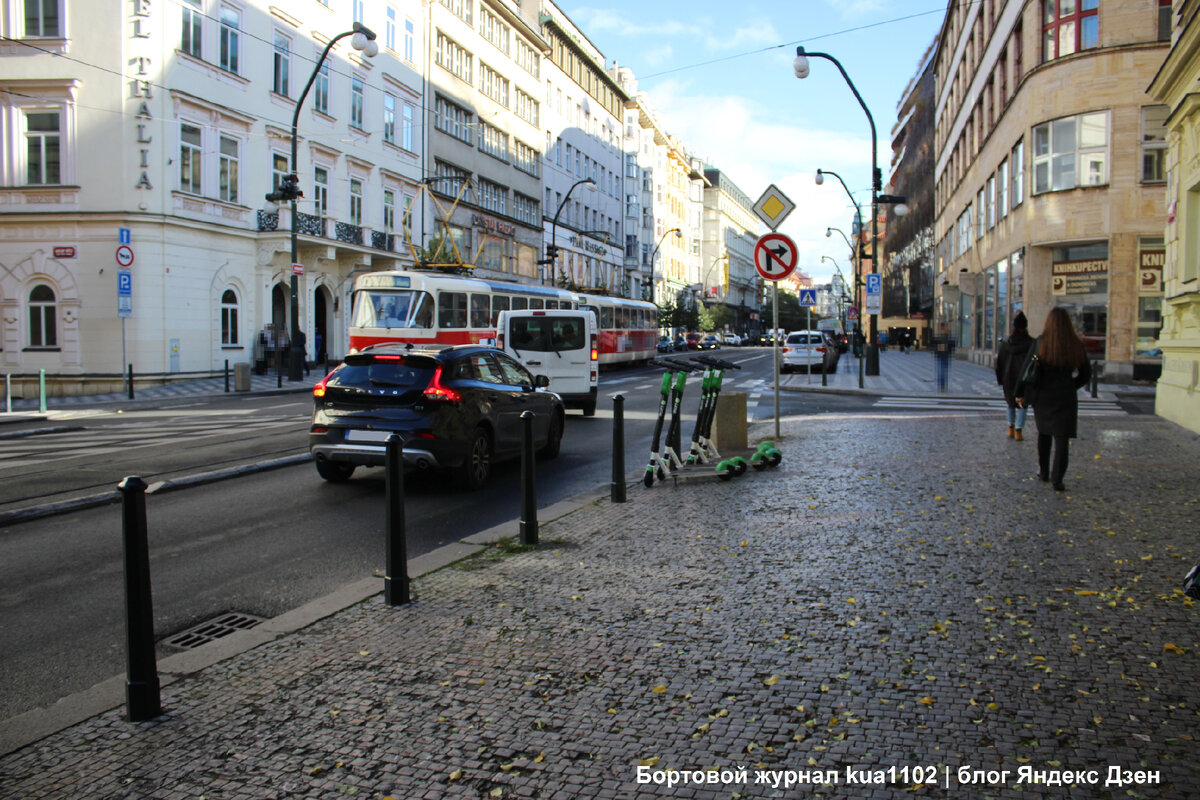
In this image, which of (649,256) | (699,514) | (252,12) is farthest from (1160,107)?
(649,256)

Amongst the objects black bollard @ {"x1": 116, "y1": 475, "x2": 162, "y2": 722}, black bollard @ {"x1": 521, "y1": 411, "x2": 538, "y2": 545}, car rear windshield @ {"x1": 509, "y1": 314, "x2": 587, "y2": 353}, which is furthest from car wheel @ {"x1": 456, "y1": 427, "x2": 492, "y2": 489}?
car rear windshield @ {"x1": 509, "y1": 314, "x2": 587, "y2": 353}

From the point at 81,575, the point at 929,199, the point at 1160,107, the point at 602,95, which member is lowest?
the point at 81,575

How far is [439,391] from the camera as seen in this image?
29.8ft

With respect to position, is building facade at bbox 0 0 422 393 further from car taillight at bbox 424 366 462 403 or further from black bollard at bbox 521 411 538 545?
black bollard at bbox 521 411 538 545

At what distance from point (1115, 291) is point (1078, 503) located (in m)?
20.5

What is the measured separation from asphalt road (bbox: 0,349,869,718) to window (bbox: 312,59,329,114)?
79.1 feet

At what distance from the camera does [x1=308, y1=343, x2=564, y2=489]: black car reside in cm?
898

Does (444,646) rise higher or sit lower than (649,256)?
lower

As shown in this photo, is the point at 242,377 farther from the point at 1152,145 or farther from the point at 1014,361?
the point at 1152,145

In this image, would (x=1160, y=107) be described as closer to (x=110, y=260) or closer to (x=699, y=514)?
(x=699, y=514)

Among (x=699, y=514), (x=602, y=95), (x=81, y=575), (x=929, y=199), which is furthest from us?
(x=602, y=95)

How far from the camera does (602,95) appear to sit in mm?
76438

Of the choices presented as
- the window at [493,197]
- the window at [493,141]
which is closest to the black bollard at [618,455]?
the window at [493,197]

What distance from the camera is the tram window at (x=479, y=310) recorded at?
25203mm
